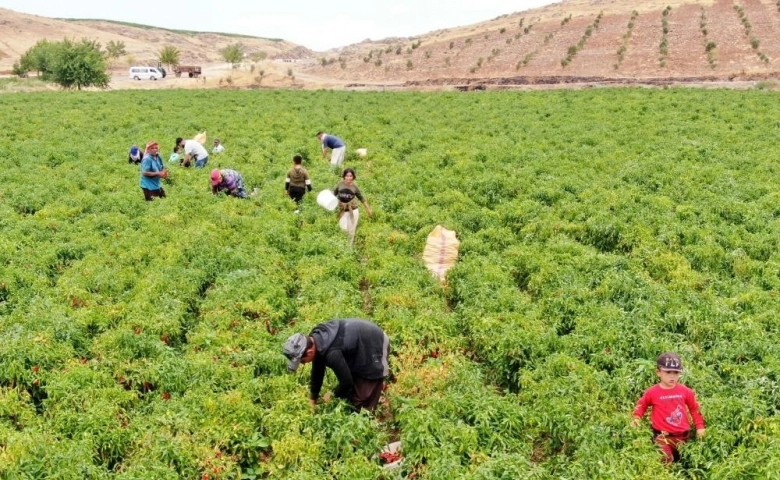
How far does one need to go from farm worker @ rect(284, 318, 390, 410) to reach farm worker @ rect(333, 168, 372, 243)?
6.68 meters

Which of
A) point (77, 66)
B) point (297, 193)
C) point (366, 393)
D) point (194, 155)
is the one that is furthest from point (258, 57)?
point (366, 393)

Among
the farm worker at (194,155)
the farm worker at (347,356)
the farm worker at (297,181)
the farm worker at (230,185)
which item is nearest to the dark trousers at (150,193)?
the farm worker at (230,185)

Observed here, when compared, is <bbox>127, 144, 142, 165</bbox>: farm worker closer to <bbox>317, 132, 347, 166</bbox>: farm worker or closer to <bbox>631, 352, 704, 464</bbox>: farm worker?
<bbox>317, 132, 347, 166</bbox>: farm worker

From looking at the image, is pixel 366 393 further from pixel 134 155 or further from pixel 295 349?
pixel 134 155

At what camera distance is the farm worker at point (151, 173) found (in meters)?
15.3

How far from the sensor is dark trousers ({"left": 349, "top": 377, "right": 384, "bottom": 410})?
7324mm

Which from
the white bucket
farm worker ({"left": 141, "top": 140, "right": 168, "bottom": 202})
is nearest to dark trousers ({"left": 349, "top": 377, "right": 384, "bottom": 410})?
the white bucket

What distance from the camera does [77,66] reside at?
61438mm

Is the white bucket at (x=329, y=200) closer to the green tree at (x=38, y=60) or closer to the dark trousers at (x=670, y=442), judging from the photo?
the dark trousers at (x=670, y=442)

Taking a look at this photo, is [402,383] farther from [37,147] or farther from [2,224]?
[37,147]

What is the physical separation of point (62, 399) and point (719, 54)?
66289mm

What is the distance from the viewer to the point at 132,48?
17300 centimetres

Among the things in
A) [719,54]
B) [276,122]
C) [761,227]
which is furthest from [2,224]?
[719,54]

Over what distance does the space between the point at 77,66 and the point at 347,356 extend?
67300mm
